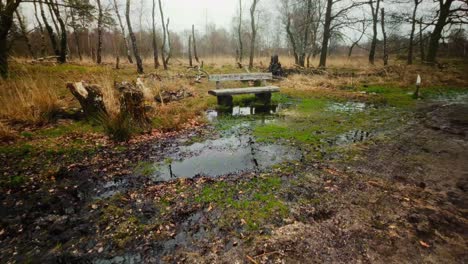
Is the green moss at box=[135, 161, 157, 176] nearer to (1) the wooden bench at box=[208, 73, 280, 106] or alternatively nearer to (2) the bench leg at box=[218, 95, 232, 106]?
(1) the wooden bench at box=[208, 73, 280, 106]

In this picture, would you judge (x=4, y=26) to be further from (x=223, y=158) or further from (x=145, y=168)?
(x=223, y=158)

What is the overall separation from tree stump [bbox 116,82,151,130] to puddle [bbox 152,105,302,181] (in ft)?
4.93

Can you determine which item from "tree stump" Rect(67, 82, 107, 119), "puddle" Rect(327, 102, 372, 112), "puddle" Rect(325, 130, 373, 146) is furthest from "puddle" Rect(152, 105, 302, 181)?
"puddle" Rect(327, 102, 372, 112)

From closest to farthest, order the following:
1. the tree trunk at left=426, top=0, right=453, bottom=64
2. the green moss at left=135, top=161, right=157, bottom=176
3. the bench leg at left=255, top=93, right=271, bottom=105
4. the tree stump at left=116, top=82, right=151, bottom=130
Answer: the green moss at left=135, top=161, right=157, bottom=176
the tree stump at left=116, top=82, right=151, bottom=130
the bench leg at left=255, top=93, right=271, bottom=105
the tree trunk at left=426, top=0, right=453, bottom=64

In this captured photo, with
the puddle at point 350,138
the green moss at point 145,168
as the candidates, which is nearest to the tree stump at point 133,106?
the green moss at point 145,168

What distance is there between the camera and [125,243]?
99.1 inches

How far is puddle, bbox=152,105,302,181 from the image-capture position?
4.10 metres

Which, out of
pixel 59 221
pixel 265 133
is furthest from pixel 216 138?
pixel 59 221

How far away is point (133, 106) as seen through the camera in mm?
5770

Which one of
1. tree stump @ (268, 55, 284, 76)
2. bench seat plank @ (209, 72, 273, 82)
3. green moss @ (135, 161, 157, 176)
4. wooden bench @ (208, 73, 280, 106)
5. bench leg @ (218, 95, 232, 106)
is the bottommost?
green moss @ (135, 161, 157, 176)

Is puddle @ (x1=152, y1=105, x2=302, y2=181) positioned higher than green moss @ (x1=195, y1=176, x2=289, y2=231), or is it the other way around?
puddle @ (x1=152, y1=105, x2=302, y2=181)

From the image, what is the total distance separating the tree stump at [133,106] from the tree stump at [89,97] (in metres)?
0.72

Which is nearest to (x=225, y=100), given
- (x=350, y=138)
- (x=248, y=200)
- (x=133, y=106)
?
(x=133, y=106)

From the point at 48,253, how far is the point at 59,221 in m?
0.53
